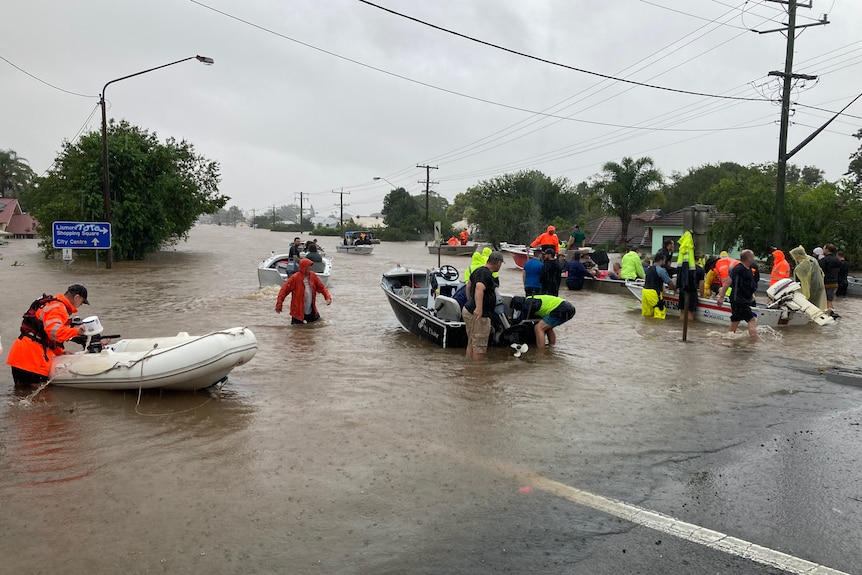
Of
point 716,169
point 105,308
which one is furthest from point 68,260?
point 716,169

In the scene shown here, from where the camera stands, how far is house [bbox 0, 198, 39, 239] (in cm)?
6806

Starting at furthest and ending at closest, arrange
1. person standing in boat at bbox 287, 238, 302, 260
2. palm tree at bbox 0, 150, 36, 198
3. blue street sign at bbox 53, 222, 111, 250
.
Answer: palm tree at bbox 0, 150, 36, 198, blue street sign at bbox 53, 222, 111, 250, person standing in boat at bbox 287, 238, 302, 260

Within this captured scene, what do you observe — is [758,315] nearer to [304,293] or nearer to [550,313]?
[550,313]

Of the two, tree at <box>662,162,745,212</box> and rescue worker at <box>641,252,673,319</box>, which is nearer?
rescue worker at <box>641,252,673,319</box>

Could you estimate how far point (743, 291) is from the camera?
12.1m

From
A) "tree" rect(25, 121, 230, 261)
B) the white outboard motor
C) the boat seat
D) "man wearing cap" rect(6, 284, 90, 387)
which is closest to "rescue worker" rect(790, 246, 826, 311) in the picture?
the white outboard motor

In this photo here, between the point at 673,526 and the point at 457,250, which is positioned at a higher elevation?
the point at 457,250

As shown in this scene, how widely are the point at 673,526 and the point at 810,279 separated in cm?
1215

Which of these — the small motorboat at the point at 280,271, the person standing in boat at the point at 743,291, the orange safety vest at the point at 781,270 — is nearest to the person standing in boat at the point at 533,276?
the person standing in boat at the point at 743,291

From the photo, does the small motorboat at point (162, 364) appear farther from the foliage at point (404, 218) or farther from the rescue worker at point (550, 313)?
the foliage at point (404, 218)

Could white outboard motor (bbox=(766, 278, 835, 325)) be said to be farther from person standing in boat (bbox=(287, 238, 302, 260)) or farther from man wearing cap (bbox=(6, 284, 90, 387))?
person standing in boat (bbox=(287, 238, 302, 260))

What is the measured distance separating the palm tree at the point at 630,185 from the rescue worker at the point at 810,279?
124 ft

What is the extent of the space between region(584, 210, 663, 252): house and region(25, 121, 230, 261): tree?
3361 cm

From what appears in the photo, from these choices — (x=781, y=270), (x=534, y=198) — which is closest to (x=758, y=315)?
(x=781, y=270)
